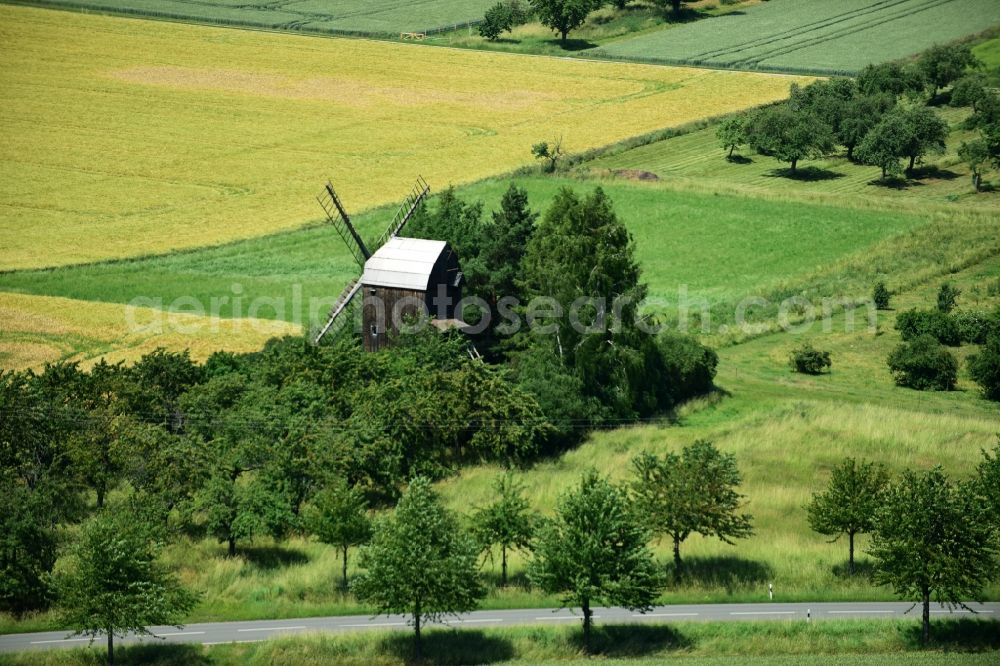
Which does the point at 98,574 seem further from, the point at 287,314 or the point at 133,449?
the point at 287,314

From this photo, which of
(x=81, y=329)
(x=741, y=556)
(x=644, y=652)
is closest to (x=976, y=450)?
(x=741, y=556)

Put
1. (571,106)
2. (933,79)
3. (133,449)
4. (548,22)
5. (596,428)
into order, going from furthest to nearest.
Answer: (548,22) → (571,106) → (933,79) → (596,428) → (133,449)

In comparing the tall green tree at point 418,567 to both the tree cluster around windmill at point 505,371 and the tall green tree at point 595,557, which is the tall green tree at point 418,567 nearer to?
the tree cluster around windmill at point 505,371

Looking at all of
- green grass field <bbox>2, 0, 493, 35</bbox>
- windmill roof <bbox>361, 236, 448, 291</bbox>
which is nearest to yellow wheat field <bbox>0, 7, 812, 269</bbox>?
green grass field <bbox>2, 0, 493, 35</bbox>

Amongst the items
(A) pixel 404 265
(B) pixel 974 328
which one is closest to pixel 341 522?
(A) pixel 404 265

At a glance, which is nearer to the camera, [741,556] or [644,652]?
[644,652]

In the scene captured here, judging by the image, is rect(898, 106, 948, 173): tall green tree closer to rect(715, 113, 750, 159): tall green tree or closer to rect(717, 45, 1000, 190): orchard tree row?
rect(717, 45, 1000, 190): orchard tree row

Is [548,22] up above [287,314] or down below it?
above
